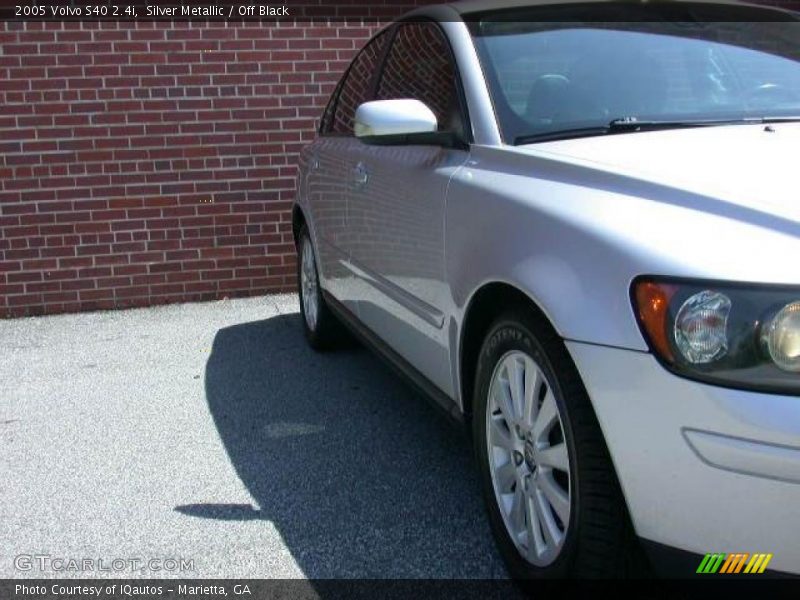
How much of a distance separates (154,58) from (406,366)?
400 centimetres

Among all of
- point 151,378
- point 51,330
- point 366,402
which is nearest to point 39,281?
point 51,330

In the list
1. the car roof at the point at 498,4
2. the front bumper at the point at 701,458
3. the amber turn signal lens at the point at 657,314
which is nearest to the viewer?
the front bumper at the point at 701,458

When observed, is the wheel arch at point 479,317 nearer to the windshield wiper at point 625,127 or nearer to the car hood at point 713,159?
the car hood at point 713,159

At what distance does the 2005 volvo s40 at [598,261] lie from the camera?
2.01 metres

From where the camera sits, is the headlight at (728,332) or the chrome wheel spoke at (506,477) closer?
the headlight at (728,332)

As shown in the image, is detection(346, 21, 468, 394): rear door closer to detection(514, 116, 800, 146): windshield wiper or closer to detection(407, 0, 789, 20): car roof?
detection(407, 0, 789, 20): car roof

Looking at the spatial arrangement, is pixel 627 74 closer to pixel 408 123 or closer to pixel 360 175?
pixel 408 123

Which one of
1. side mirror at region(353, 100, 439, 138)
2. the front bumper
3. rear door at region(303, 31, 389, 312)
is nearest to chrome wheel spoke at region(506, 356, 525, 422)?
the front bumper

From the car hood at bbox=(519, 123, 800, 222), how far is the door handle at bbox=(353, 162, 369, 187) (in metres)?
1.16

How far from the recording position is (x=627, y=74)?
3.33 metres

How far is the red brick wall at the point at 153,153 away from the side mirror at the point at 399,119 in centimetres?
386

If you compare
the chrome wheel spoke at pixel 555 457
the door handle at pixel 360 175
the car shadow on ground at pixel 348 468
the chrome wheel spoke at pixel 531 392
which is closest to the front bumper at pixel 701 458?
the chrome wheel spoke at pixel 555 457

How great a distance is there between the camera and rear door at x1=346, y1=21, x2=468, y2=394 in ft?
10.7

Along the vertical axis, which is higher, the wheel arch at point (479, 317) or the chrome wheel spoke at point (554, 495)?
the wheel arch at point (479, 317)
